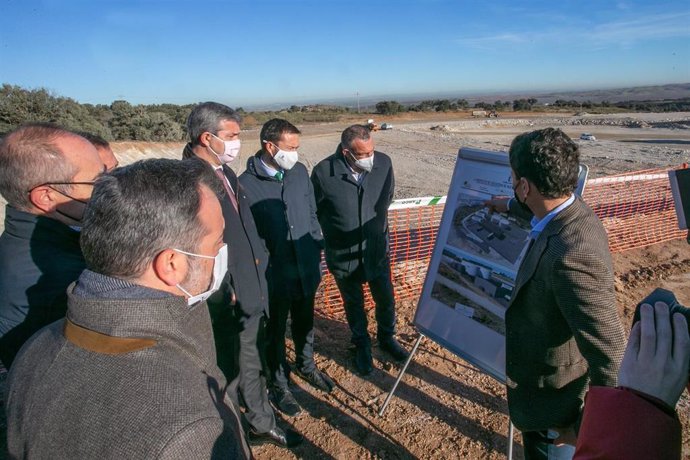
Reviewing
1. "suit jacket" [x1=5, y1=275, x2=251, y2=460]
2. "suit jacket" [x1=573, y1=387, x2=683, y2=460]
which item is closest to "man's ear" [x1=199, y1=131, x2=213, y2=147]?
"suit jacket" [x1=5, y1=275, x2=251, y2=460]

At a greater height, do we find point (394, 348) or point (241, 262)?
point (241, 262)

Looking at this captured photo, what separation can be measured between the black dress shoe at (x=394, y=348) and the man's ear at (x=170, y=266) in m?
3.25

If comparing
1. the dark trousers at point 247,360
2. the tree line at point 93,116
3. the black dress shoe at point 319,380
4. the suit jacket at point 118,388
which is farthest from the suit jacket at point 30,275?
the tree line at point 93,116

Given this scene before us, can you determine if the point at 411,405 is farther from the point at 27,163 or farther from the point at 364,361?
the point at 27,163

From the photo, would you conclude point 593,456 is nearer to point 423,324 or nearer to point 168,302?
point 168,302

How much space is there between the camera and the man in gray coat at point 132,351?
934mm

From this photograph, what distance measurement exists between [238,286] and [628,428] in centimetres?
242

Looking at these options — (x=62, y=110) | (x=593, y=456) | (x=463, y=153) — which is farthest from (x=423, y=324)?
(x=62, y=110)

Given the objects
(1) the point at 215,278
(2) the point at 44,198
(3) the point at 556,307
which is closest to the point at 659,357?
(3) the point at 556,307

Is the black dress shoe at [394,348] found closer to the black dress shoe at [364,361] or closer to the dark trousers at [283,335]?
the black dress shoe at [364,361]

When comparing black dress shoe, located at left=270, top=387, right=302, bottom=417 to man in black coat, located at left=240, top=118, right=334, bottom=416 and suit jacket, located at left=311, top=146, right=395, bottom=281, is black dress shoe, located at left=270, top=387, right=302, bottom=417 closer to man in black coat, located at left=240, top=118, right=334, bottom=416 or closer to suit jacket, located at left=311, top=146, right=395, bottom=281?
man in black coat, located at left=240, top=118, right=334, bottom=416

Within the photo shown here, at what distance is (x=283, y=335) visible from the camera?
359 cm

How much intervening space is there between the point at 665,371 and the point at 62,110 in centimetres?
2685

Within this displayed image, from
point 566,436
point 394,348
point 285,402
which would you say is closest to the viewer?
point 566,436
